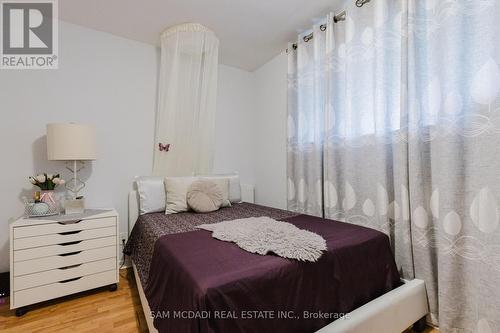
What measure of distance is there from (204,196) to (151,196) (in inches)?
20.6

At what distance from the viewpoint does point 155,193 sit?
7.75 feet

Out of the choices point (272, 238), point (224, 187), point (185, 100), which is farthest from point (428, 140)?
point (185, 100)

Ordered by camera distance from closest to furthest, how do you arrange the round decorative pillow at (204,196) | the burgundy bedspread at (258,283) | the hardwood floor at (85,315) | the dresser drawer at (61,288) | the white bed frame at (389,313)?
the burgundy bedspread at (258,283), the white bed frame at (389,313), the hardwood floor at (85,315), the dresser drawer at (61,288), the round decorative pillow at (204,196)

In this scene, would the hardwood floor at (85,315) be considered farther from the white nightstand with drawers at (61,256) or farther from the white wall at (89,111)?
the white wall at (89,111)

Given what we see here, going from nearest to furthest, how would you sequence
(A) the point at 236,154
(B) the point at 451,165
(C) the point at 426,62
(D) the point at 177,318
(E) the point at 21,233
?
(D) the point at 177,318, (B) the point at 451,165, (C) the point at 426,62, (E) the point at 21,233, (A) the point at 236,154

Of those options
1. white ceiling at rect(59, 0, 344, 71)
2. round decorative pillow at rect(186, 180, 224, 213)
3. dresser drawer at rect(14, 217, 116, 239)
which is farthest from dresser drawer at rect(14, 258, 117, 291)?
white ceiling at rect(59, 0, 344, 71)

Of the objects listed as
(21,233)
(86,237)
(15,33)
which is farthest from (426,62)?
(15,33)

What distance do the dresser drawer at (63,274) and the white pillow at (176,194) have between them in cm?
64

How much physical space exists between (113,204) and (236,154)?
1.59m

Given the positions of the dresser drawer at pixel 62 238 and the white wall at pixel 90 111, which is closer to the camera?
the dresser drawer at pixel 62 238

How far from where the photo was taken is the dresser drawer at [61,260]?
1713 millimetres

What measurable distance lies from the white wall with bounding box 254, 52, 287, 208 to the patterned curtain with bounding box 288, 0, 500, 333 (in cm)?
86

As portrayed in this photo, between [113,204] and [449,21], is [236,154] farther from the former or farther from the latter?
[449,21]

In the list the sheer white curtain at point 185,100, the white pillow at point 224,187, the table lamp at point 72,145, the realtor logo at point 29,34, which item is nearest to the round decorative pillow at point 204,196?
the white pillow at point 224,187
